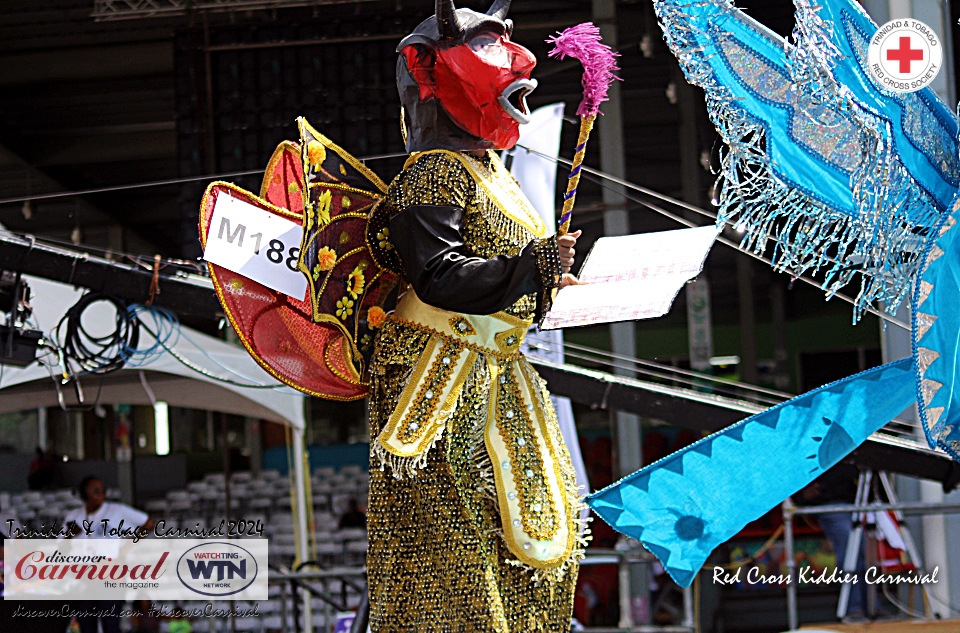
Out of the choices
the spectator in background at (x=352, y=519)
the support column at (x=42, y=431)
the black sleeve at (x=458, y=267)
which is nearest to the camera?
the black sleeve at (x=458, y=267)

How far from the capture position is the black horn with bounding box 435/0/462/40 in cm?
236

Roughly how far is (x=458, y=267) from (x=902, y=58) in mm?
1076

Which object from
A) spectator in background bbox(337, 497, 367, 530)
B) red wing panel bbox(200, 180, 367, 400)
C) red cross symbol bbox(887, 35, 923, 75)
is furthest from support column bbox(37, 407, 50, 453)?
red cross symbol bbox(887, 35, 923, 75)

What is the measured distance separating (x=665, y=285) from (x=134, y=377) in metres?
5.01

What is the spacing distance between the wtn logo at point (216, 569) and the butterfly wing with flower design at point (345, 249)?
191 cm

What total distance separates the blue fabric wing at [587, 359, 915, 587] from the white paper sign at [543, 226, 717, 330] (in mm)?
348

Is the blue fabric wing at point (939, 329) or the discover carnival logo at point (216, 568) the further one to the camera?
the discover carnival logo at point (216, 568)

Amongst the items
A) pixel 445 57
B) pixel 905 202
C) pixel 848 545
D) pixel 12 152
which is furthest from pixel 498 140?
pixel 12 152

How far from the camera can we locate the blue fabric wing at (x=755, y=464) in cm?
256

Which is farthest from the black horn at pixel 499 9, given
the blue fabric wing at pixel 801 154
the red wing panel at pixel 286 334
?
the red wing panel at pixel 286 334

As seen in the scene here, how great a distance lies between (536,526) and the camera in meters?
2.33

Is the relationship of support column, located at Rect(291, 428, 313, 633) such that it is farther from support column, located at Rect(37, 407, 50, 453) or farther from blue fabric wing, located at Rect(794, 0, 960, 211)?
support column, located at Rect(37, 407, 50, 453)

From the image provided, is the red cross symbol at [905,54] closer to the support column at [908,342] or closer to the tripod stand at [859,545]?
the support column at [908,342]

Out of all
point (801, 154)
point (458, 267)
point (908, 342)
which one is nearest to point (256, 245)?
point (458, 267)
